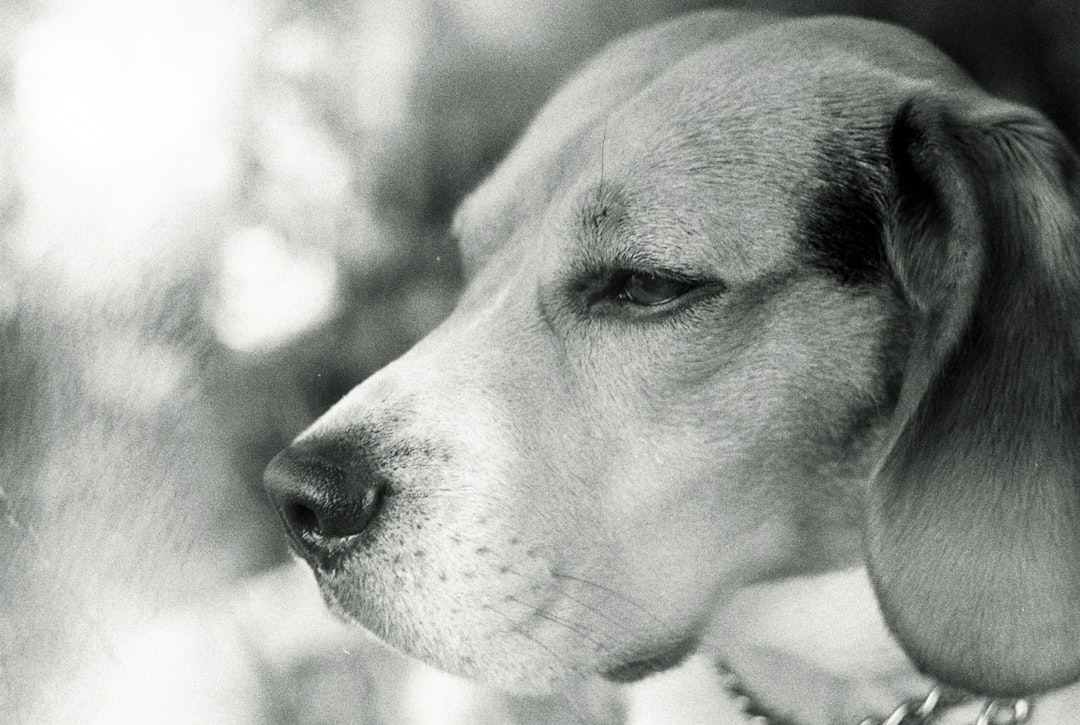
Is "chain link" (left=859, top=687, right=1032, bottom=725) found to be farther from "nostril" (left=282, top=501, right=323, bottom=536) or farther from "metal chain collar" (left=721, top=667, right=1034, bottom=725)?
"nostril" (left=282, top=501, right=323, bottom=536)

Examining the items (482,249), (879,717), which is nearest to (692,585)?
(879,717)

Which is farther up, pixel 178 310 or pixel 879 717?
pixel 178 310

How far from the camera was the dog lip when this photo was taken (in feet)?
4.39

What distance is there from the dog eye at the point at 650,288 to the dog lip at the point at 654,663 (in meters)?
0.44

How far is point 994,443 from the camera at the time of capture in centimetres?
114

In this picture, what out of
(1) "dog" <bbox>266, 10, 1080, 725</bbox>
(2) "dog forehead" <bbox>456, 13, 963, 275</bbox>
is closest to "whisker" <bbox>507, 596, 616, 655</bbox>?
(1) "dog" <bbox>266, 10, 1080, 725</bbox>

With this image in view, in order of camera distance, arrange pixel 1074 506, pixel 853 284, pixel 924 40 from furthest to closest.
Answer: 1. pixel 924 40
2. pixel 853 284
3. pixel 1074 506

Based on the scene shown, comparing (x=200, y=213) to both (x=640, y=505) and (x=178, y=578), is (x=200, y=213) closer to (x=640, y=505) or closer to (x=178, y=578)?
(x=178, y=578)

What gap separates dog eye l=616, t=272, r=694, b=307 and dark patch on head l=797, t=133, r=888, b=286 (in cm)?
16

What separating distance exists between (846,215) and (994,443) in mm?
308

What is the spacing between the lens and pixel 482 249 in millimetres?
1445

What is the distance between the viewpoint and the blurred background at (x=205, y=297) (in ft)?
4.54

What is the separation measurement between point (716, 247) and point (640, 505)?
12.3 inches

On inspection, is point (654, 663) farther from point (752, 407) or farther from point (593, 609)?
point (752, 407)
